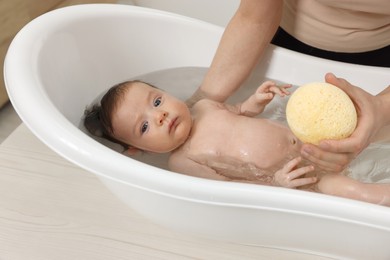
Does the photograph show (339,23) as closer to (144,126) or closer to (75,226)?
(144,126)

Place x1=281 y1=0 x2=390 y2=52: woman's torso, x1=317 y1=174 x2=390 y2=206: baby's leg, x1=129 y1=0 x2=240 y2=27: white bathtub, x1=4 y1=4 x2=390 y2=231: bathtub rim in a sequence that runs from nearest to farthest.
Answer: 1. x1=4 y1=4 x2=390 y2=231: bathtub rim
2. x1=317 y1=174 x2=390 y2=206: baby's leg
3. x1=281 y1=0 x2=390 y2=52: woman's torso
4. x1=129 y1=0 x2=240 y2=27: white bathtub

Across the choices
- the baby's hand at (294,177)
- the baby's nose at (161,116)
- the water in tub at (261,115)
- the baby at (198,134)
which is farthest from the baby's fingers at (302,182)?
the baby's nose at (161,116)

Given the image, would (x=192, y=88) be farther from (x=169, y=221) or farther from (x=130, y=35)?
(x=169, y=221)

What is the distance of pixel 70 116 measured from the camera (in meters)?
1.08

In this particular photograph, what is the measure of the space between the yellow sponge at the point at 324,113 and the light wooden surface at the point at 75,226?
248 millimetres

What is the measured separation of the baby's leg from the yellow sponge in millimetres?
131

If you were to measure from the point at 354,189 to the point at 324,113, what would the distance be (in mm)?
192

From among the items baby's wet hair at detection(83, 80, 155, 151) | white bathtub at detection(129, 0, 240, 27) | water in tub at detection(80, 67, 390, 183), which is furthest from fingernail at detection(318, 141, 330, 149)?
white bathtub at detection(129, 0, 240, 27)

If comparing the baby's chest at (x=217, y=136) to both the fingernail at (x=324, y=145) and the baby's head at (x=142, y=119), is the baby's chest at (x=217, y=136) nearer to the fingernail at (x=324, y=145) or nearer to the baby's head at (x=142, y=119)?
the baby's head at (x=142, y=119)

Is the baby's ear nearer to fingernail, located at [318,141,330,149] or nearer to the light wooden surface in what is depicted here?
the light wooden surface

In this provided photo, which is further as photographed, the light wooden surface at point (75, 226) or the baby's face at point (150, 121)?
the baby's face at point (150, 121)

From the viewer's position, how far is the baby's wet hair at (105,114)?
43.4 inches

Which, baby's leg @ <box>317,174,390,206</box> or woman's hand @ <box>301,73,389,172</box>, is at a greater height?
woman's hand @ <box>301,73,389,172</box>

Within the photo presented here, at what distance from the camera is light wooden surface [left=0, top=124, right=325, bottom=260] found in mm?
923
